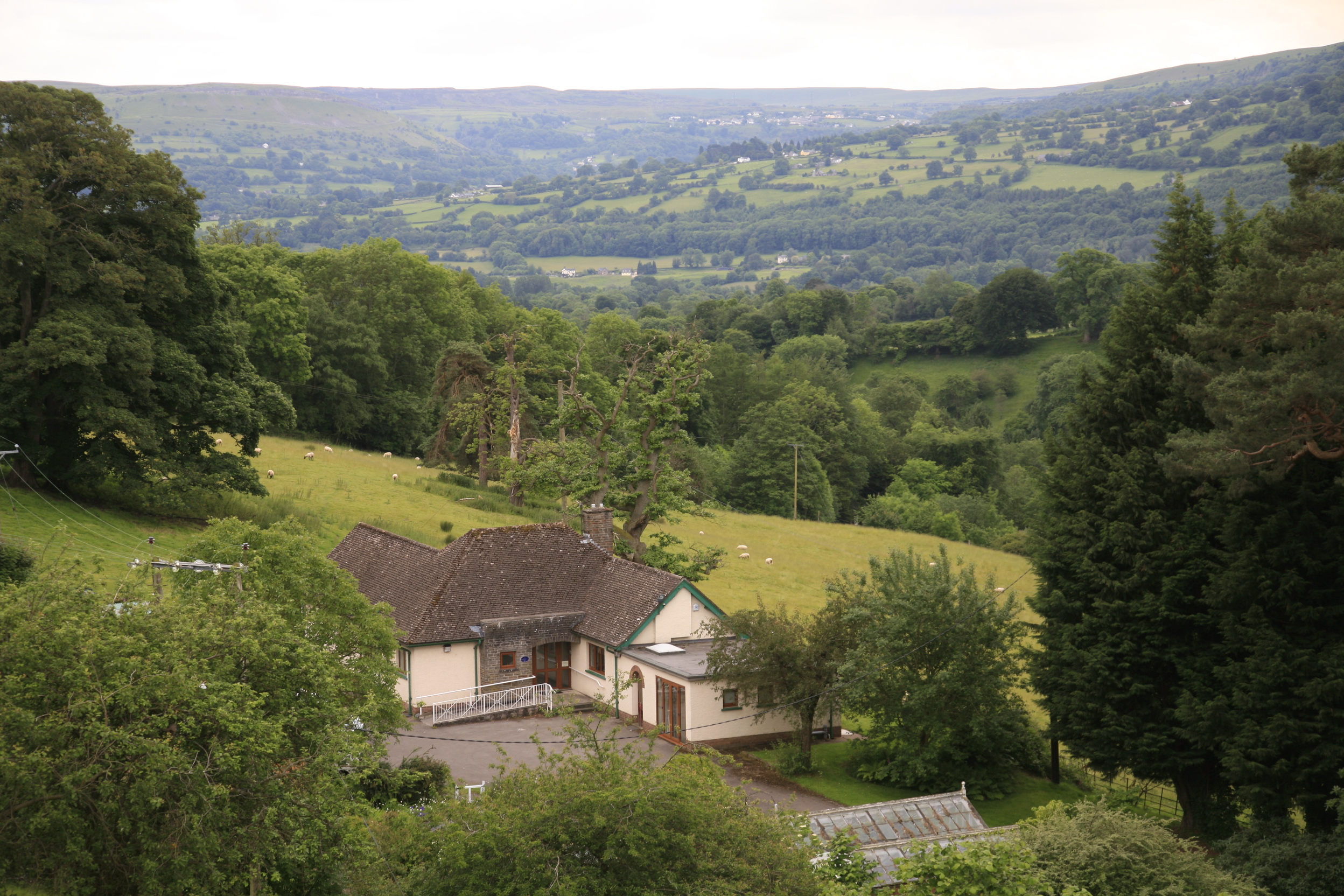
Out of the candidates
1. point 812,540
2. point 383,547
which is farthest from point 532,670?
point 812,540

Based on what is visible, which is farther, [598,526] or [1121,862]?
[598,526]

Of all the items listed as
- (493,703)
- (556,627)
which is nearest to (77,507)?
(493,703)

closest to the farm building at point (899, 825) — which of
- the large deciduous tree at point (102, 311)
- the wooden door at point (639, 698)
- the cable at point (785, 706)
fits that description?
the cable at point (785, 706)

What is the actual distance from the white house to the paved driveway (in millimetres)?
1386

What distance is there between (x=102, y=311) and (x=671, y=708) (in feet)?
70.1

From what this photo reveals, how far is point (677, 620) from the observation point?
33625 millimetres

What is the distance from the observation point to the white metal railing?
103 feet

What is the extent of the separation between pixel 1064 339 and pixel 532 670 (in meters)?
106

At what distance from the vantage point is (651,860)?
13969 millimetres

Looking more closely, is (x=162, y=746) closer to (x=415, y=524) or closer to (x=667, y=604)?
(x=667, y=604)

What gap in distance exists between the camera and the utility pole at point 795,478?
254 feet

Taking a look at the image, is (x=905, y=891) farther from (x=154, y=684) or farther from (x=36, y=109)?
(x=36, y=109)

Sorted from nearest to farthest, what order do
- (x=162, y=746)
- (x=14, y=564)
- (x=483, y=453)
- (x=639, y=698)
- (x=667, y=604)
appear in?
(x=162, y=746) → (x=14, y=564) → (x=639, y=698) → (x=667, y=604) → (x=483, y=453)

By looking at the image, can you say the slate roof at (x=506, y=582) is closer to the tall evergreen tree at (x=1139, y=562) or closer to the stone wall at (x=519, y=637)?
the stone wall at (x=519, y=637)
